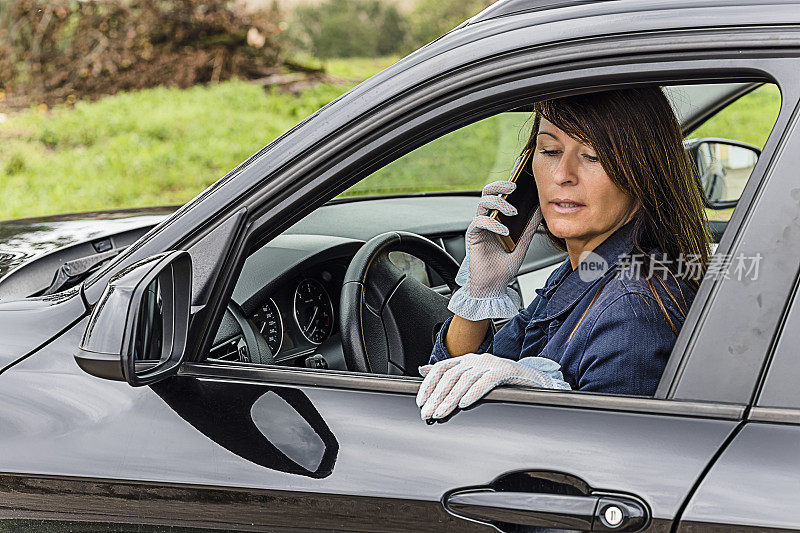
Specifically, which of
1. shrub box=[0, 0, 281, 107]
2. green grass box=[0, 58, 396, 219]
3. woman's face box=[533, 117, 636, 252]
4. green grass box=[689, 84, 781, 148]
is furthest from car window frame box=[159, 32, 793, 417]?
shrub box=[0, 0, 281, 107]

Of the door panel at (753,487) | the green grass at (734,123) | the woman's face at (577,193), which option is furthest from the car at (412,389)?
the green grass at (734,123)

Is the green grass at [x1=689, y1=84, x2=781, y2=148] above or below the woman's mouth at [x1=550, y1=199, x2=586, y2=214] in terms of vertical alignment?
above

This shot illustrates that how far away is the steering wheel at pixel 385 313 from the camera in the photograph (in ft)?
6.62

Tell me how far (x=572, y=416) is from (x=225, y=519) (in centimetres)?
56

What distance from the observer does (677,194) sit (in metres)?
1.71

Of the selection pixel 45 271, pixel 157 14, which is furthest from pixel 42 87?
pixel 45 271

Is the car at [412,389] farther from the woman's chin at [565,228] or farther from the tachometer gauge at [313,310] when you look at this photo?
the tachometer gauge at [313,310]

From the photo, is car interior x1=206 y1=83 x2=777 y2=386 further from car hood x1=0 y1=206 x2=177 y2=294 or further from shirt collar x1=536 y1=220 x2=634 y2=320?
car hood x1=0 y1=206 x2=177 y2=294

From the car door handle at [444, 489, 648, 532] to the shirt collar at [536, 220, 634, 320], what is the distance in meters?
0.50

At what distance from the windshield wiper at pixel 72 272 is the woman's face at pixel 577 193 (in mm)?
980

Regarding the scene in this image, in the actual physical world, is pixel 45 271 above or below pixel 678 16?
below

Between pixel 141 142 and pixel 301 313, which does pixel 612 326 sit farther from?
pixel 141 142

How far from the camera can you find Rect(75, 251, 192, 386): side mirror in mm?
1414

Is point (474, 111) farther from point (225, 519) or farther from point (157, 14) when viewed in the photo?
point (157, 14)
